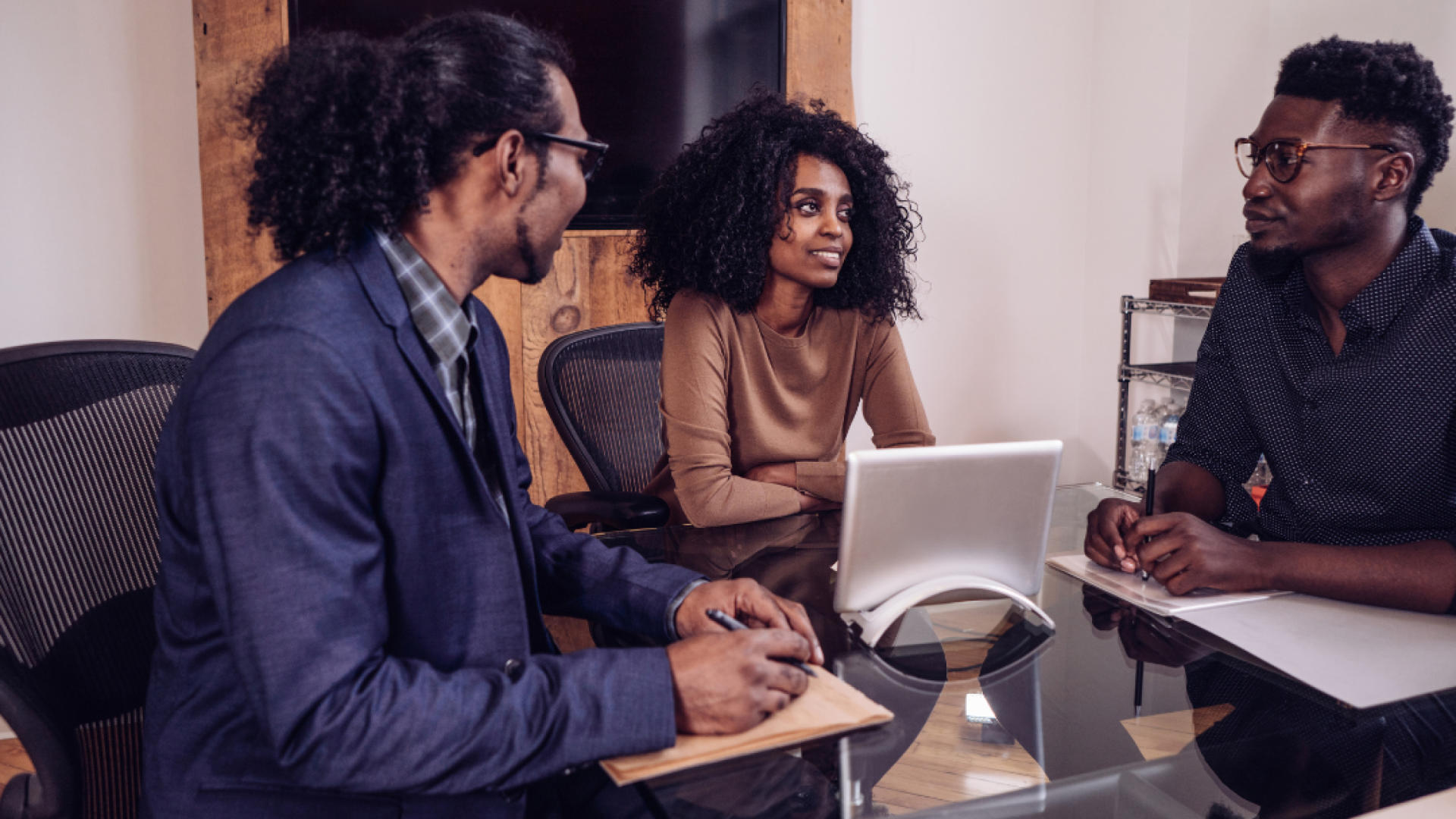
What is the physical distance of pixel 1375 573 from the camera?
1.16m

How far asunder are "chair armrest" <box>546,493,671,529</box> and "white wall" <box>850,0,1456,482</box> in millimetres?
1689

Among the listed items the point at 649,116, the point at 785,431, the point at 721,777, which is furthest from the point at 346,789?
the point at 649,116

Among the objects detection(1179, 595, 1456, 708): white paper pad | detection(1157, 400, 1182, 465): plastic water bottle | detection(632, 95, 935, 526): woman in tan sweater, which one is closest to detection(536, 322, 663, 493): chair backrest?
detection(632, 95, 935, 526): woman in tan sweater

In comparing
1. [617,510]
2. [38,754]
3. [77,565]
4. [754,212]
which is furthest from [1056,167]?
[38,754]

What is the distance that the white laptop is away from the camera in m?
1.11

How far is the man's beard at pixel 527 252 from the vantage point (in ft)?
3.26

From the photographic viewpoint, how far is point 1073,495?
1801 millimetres

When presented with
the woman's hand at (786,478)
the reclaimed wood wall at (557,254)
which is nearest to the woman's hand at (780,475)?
the woman's hand at (786,478)

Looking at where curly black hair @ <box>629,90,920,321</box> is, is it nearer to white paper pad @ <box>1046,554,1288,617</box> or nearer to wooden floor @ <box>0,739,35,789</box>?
white paper pad @ <box>1046,554,1288,617</box>

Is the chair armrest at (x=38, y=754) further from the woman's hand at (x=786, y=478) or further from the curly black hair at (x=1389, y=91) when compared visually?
the curly black hair at (x=1389, y=91)

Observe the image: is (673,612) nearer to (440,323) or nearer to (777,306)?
(440,323)

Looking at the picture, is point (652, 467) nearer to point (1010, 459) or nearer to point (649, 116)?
point (1010, 459)

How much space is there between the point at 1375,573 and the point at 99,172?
9.17 ft

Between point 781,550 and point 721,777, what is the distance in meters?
0.68
